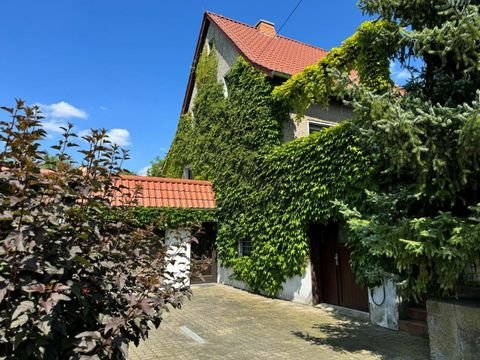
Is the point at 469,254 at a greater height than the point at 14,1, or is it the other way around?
the point at 14,1

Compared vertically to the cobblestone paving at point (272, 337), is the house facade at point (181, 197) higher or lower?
higher

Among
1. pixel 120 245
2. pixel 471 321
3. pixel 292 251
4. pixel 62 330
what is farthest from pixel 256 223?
pixel 62 330

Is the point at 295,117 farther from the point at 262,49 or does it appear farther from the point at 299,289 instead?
the point at 299,289

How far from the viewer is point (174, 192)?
1317 cm

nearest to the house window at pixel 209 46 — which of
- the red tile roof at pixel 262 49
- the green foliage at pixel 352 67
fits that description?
the red tile roof at pixel 262 49

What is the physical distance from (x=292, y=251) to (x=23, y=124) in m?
8.24

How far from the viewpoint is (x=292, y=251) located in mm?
9523

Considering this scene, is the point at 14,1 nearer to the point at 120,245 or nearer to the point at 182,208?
the point at 182,208

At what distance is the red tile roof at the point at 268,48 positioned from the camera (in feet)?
41.3

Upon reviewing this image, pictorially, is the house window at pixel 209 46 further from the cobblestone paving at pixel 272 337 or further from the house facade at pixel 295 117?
the cobblestone paving at pixel 272 337

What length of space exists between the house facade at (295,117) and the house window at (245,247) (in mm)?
38

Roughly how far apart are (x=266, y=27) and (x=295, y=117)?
8.78 m

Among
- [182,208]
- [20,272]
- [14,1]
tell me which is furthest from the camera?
[182,208]

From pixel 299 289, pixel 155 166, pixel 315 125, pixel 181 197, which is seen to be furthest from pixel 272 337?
pixel 155 166
